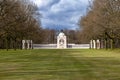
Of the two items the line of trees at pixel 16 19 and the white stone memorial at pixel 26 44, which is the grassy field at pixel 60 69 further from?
the white stone memorial at pixel 26 44

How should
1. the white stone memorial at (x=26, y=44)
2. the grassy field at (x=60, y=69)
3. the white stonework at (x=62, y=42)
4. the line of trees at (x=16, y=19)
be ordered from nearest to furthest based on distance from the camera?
the grassy field at (x=60, y=69) < the line of trees at (x=16, y=19) < the white stone memorial at (x=26, y=44) < the white stonework at (x=62, y=42)

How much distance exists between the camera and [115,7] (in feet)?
188

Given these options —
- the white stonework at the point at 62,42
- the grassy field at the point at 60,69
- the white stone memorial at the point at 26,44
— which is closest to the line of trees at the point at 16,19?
the white stone memorial at the point at 26,44

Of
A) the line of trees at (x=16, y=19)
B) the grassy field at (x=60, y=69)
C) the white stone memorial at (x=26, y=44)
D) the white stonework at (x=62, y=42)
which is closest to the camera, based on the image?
the grassy field at (x=60, y=69)

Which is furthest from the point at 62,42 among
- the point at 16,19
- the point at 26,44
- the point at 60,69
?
the point at 60,69

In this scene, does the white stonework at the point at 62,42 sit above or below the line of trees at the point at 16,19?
below

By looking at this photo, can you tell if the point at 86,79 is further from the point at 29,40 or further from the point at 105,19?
the point at 29,40

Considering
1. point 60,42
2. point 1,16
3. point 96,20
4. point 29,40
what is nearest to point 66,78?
point 1,16

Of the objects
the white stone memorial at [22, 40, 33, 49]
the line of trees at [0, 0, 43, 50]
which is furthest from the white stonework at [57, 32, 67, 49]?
the line of trees at [0, 0, 43, 50]

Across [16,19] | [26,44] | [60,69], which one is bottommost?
[60,69]

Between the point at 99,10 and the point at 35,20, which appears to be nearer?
the point at 99,10

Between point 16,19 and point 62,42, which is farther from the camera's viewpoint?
point 62,42

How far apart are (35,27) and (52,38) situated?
89509mm

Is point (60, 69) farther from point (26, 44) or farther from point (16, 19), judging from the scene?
point (26, 44)
